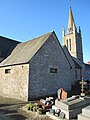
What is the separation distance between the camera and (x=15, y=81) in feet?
55.7

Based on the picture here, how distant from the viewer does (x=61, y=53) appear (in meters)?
19.3

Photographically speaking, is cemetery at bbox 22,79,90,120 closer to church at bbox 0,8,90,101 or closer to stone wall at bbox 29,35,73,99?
church at bbox 0,8,90,101

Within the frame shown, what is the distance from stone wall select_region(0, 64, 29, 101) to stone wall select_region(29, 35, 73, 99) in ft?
2.12

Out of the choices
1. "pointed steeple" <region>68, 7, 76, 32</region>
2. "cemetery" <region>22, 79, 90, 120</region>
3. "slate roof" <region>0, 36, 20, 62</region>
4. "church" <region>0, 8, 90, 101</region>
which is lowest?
"cemetery" <region>22, 79, 90, 120</region>

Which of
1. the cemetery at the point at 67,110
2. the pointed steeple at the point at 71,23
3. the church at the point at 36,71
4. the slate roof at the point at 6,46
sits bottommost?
the cemetery at the point at 67,110

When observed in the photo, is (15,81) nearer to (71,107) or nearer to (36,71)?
(36,71)

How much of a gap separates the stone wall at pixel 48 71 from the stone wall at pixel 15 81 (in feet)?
2.12

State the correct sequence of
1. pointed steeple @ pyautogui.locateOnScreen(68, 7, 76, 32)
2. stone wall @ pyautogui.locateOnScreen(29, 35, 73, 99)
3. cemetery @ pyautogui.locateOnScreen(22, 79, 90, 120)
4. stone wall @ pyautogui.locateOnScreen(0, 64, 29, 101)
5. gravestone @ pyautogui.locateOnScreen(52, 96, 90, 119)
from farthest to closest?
pointed steeple @ pyautogui.locateOnScreen(68, 7, 76, 32) < stone wall @ pyautogui.locateOnScreen(29, 35, 73, 99) < stone wall @ pyautogui.locateOnScreen(0, 64, 29, 101) < gravestone @ pyautogui.locateOnScreen(52, 96, 90, 119) < cemetery @ pyautogui.locateOnScreen(22, 79, 90, 120)

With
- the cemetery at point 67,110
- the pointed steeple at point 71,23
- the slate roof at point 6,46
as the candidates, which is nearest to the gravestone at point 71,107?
the cemetery at point 67,110

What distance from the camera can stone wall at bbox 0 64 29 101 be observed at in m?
15.8

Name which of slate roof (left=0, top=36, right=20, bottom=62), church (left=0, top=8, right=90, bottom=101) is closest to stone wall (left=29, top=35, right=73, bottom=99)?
church (left=0, top=8, right=90, bottom=101)

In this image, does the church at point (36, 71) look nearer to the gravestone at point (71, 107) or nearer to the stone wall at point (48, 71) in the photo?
the stone wall at point (48, 71)

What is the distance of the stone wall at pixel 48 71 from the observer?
16094 millimetres

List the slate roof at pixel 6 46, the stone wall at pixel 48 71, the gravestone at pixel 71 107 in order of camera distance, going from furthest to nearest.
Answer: the slate roof at pixel 6 46 → the stone wall at pixel 48 71 → the gravestone at pixel 71 107
